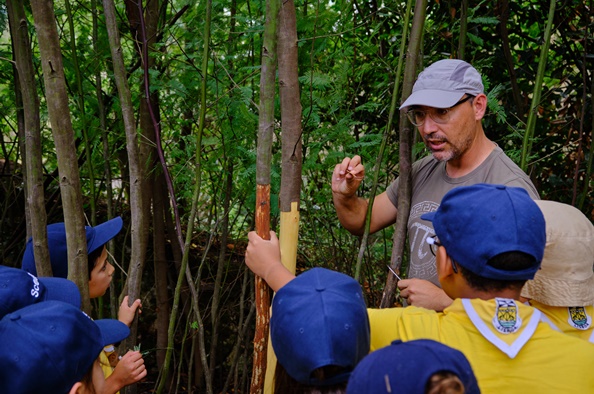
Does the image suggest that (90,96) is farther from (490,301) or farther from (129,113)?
(490,301)

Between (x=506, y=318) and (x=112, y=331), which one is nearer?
(x=506, y=318)

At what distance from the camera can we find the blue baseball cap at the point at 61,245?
8.00 ft

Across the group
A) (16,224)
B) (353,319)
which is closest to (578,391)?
(353,319)

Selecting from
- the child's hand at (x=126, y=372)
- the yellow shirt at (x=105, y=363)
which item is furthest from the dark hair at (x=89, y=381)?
the yellow shirt at (x=105, y=363)

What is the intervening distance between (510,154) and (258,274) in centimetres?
181

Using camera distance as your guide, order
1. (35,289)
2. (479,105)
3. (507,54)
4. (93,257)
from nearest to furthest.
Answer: (35,289) → (479,105) → (93,257) → (507,54)

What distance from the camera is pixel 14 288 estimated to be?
183cm

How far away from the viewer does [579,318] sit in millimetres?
1771

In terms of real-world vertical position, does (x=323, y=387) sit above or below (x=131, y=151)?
below

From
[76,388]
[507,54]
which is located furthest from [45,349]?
[507,54]

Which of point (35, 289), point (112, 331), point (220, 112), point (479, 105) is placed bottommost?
point (112, 331)

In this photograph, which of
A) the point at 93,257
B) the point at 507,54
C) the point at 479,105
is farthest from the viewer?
the point at 507,54

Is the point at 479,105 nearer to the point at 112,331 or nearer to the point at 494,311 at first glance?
the point at 494,311

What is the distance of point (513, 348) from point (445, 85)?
120 centimetres
